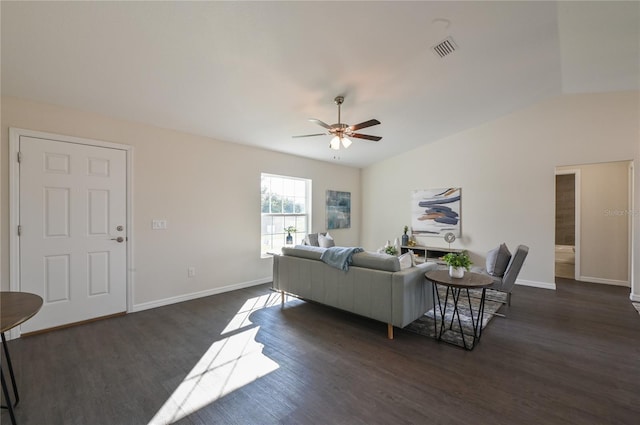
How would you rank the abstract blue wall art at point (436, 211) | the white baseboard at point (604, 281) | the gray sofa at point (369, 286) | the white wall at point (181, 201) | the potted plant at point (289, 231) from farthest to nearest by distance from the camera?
the abstract blue wall art at point (436, 211), the potted plant at point (289, 231), the white baseboard at point (604, 281), the white wall at point (181, 201), the gray sofa at point (369, 286)

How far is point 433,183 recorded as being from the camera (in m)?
5.98

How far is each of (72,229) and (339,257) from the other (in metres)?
3.05

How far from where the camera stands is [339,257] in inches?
125

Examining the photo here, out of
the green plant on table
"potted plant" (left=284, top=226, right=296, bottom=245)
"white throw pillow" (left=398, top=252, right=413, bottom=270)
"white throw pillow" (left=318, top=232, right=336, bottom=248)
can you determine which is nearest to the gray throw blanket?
"white throw pillow" (left=398, top=252, right=413, bottom=270)

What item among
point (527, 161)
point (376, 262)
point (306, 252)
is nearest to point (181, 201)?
point (306, 252)

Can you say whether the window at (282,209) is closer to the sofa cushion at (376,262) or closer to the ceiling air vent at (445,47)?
the sofa cushion at (376,262)

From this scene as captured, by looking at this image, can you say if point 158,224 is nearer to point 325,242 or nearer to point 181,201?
point 181,201

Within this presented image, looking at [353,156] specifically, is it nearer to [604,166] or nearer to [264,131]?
[264,131]

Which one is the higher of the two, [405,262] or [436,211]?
[436,211]

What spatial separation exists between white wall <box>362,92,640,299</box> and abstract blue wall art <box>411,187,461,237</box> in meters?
0.14

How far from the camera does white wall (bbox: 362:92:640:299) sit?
4250 millimetres

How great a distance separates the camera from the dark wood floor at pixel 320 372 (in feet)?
5.93

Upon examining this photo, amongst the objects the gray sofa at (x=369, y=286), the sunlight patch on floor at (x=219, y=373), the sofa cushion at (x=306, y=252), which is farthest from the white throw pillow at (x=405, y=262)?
the sunlight patch on floor at (x=219, y=373)

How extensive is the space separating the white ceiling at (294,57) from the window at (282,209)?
4.45 feet
